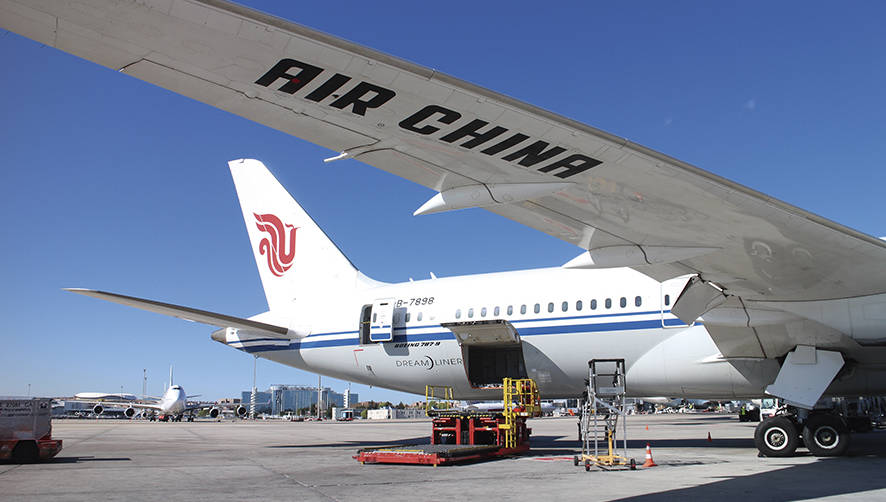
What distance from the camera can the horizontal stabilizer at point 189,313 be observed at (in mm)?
14372

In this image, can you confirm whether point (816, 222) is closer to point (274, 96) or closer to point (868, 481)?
point (868, 481)

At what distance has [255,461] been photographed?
45.6ft

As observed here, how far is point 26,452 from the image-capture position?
1397 cm

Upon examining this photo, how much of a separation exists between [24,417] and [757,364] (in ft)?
52.2

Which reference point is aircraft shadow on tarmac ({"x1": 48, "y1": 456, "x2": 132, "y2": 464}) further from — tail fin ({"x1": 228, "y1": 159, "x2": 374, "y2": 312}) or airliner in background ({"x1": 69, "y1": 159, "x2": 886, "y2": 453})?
tail fin ({"x1": 228, "y1": 159, "x2": 374, "y2": 312})

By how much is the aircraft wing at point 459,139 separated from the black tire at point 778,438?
12.7 ft

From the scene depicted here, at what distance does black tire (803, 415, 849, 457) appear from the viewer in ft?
39.9

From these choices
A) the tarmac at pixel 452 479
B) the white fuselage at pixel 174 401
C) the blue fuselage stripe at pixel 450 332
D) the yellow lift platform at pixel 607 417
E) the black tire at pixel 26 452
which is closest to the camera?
the tarmac at pixel 452 479

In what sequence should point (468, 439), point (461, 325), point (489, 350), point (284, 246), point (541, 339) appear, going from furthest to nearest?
point (284, 246) → point (489, 350) → point (461, 325) → point (541, 339) → point (468, 439)

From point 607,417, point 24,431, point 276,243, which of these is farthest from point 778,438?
point 24,431

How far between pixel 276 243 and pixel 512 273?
27.3ft

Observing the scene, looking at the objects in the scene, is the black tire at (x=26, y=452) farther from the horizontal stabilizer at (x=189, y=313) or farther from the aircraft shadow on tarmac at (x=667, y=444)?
the aircraft shadow on tarmac at (x=667, y=444)

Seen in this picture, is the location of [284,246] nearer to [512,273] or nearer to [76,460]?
[512,273]

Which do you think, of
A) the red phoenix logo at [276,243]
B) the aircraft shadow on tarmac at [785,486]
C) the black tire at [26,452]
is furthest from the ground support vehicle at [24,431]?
the aircraft shadow on tarmac at [785,486]
